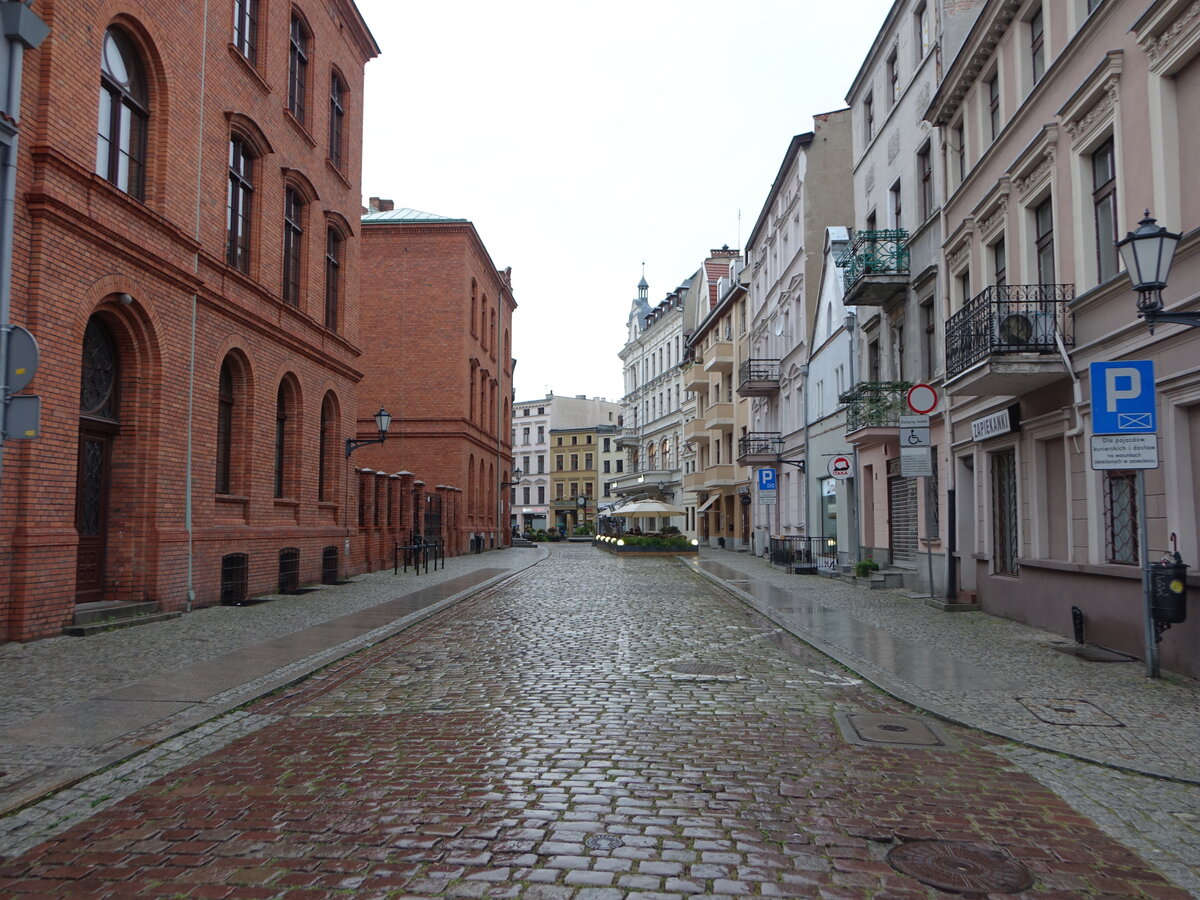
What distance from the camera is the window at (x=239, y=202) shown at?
1681 centimetres

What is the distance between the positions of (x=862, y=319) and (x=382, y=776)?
20941 mm

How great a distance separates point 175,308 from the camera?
14422mm

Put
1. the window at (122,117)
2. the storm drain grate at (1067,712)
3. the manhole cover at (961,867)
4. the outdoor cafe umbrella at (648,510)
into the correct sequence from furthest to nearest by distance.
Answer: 1. the outdoor cafe umbrella at (648,510)
2. the window at (122,117)
3. the storm drain grate at (1067,712)
4. the manhole cover at (961,867)

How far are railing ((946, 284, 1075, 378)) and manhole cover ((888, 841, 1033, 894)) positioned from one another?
360 inches

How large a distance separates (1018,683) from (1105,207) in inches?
244

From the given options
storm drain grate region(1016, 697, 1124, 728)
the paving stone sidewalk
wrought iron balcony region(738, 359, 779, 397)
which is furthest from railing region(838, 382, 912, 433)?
wrought iron balcony region(738, 359, 779, 397)

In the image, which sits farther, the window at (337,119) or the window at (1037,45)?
the window at (337,119)

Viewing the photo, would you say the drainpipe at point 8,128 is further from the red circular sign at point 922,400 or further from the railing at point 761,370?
the railing at point 761,370

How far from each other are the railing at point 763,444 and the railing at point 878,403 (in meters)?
13.9

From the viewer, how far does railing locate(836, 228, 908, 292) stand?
2027 cm

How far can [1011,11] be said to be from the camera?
14367mm

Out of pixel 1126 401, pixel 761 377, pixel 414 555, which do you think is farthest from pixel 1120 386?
pixel 761 377

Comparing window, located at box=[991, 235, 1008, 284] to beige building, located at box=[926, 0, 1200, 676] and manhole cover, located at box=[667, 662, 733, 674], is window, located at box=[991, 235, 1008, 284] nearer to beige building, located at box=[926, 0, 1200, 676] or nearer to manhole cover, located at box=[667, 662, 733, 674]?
beige building, located at box=[926, 0, 1200, 676]

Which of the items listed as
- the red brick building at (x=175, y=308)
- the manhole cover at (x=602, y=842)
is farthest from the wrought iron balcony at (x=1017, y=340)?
the red brick building at (x=175, y=308)
